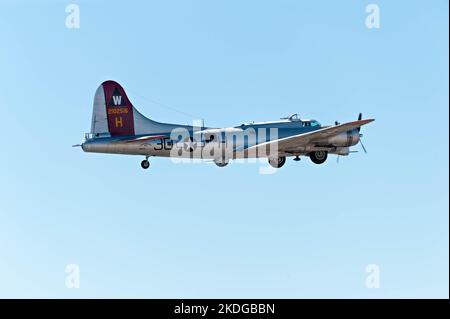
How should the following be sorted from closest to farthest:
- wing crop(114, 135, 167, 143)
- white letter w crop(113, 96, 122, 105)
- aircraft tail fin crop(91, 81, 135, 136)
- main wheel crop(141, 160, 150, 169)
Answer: wing crop(114, 135, 167, 143), main wheel crop(141, 160, 150, 169), aircraft tail fin crop(91, 81, 135, 136), white letter w crop(113, 96, 122, 105)

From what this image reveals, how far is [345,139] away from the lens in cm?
5244

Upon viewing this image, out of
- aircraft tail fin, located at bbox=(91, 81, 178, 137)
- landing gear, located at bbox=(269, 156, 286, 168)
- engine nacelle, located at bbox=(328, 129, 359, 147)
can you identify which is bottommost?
landing gear, located at bbox=(269, 156, 286, 168)

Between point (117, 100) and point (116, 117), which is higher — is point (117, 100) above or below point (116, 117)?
above

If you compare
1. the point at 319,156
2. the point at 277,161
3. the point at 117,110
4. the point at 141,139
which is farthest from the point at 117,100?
the point at 319,156

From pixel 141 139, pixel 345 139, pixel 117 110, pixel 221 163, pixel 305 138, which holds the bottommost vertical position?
pixel 221 163

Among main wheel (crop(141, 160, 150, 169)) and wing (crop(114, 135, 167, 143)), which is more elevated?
wing (crop(114, 135, 167, 143))

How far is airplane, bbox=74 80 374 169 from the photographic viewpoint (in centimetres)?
4994

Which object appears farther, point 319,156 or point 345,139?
point 319,156

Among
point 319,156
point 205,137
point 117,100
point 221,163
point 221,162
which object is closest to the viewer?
point 205,137

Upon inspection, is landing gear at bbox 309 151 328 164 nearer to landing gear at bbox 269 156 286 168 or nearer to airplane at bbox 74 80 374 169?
airplane at bbox 74 80 374 169

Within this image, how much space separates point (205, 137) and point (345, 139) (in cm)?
855

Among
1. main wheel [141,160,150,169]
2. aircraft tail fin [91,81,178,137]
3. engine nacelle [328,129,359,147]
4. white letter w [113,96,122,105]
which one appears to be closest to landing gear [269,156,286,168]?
Answer: engine nacelle [328,129,359,147]

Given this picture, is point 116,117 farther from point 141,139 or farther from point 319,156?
point 319,156
